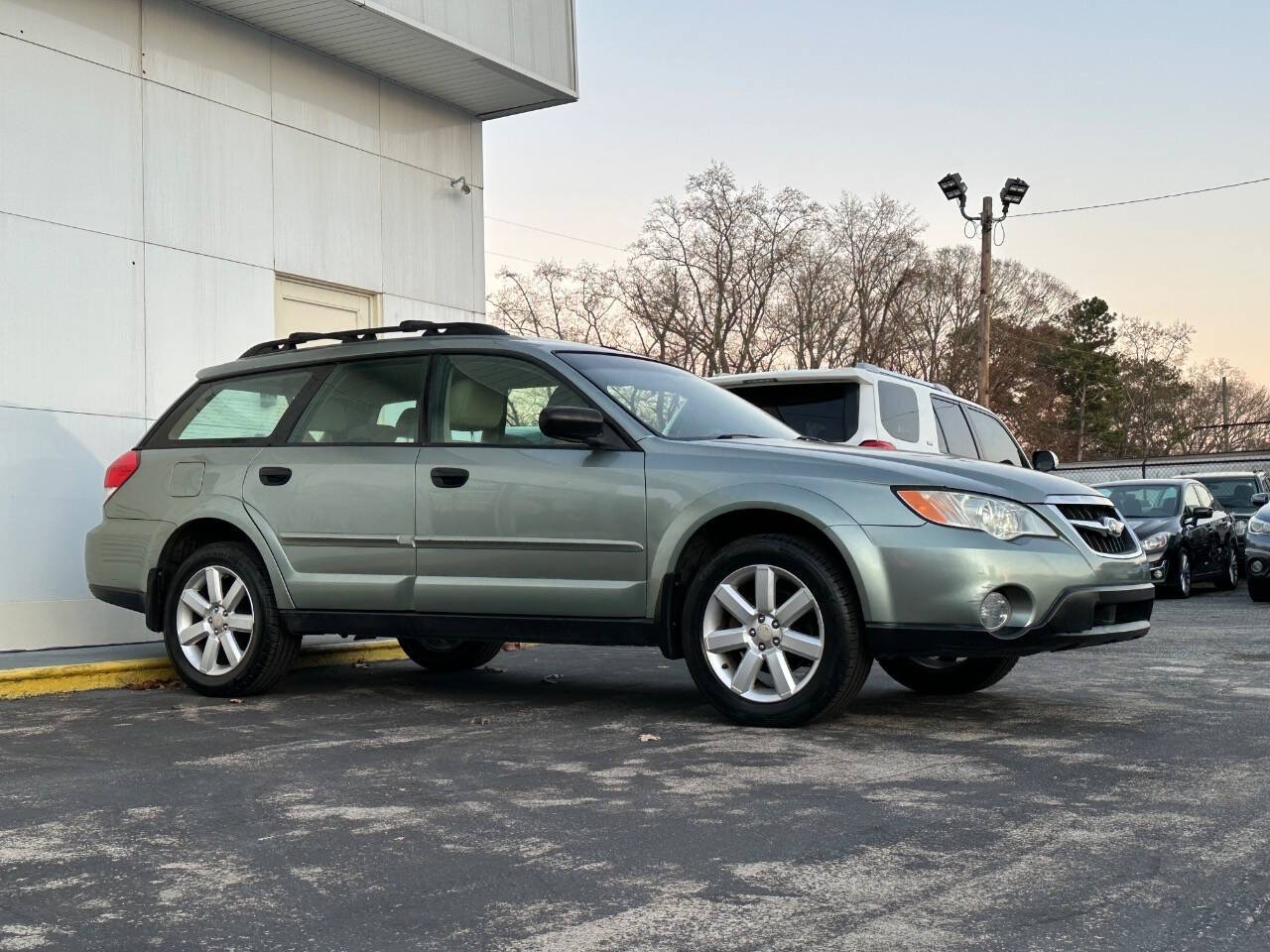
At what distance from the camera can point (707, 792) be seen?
495 cm

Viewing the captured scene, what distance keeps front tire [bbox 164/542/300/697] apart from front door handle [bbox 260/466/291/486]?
409mm

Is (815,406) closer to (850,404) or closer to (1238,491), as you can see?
(850,404)

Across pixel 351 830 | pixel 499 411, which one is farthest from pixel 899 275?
pixel 351 830

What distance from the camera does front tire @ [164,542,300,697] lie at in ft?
24.7

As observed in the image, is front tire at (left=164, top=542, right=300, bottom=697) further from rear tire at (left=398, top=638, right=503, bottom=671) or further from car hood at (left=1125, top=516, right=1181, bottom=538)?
car hood at (left=1125, top=516, right=1181, bottom=538)

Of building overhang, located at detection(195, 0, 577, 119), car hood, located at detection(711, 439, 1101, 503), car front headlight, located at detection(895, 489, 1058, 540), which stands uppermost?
building overhang, located at detection(195, 0, 577, 119)

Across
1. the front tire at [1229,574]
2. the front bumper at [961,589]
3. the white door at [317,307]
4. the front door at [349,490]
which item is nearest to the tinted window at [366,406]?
the front door at [349,490]

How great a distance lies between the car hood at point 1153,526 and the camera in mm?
17766

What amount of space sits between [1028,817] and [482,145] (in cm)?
1057

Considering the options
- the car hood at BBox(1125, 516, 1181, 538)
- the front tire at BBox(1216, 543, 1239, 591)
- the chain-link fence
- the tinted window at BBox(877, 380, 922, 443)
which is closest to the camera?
the tinted window at BBox(877, 380, 922, 443)

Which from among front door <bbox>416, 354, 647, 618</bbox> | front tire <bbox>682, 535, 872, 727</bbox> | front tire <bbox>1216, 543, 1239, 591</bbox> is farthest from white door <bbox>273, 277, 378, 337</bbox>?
front tire <bbox>1216, 543, 1239, 591</bbox>

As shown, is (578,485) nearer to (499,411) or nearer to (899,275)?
(499,411)

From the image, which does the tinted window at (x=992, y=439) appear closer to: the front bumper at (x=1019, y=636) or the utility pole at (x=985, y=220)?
the front bumper at (x=1019, y=636)

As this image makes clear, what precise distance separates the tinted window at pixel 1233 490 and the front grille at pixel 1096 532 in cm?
1711
